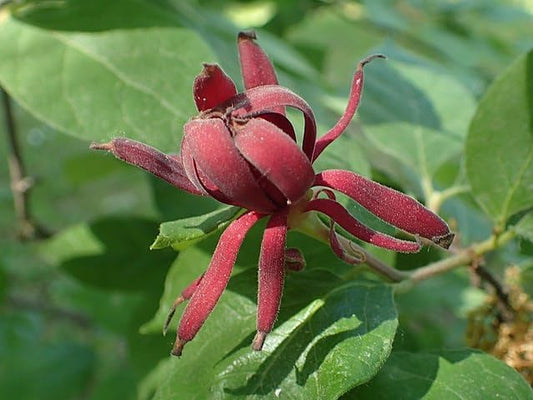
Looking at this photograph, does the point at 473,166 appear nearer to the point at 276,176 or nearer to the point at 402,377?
the point at 402,377

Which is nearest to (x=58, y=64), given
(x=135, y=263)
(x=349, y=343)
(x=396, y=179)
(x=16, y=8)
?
(x=16, y=8)

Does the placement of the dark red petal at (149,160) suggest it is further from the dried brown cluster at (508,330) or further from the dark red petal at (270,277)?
the dried brown cluster at (508,330)

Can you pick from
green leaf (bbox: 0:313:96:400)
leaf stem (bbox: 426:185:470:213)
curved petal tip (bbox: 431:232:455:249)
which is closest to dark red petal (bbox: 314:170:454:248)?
curved petal tip (bbox: 431:232:455:249)

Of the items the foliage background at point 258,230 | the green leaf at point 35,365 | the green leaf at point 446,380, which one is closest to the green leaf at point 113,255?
the foliage background at point 258,230

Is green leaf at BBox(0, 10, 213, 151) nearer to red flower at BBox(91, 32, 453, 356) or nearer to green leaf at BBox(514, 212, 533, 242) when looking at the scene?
red flower at BBox(91, 32, 453, 356)

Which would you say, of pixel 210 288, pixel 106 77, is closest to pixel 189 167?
pixel 210 288
